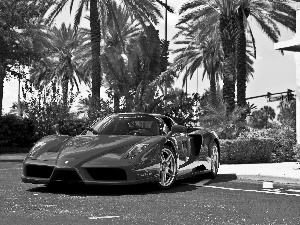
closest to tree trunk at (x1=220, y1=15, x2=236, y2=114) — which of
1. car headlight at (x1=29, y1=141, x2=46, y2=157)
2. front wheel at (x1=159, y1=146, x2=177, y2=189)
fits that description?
front wheel at (x1=159, y1=146, x2=177, y2=189)

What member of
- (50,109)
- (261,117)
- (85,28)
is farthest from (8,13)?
(261,117)

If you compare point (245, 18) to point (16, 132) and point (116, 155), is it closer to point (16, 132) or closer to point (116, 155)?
point (16, 132)

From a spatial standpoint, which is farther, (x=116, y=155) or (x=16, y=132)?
(x=16, y=132)

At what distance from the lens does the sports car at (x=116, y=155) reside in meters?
9.74

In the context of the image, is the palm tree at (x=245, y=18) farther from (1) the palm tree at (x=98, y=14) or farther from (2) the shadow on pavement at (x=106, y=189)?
(2) the shadow on pavement at (x=106, y=189)

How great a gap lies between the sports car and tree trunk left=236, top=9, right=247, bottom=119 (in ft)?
71.7

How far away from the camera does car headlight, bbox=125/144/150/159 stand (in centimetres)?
990

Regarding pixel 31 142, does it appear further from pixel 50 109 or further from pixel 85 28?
pixel 85 28

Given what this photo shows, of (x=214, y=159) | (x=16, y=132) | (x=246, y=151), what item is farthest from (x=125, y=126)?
(x=16, y=132)

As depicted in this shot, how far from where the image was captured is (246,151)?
19750mm

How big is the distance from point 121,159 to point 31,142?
91.6ft

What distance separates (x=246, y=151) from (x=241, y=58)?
14.2 metres

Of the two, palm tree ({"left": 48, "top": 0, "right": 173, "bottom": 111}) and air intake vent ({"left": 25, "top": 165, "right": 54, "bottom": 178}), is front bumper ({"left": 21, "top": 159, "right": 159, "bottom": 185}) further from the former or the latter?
palm tree ({"left": 48, "top": 0, "right": 173, "bottom": 111})

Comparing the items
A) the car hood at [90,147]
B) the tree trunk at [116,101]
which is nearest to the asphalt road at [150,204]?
the car hood at [90,147]
